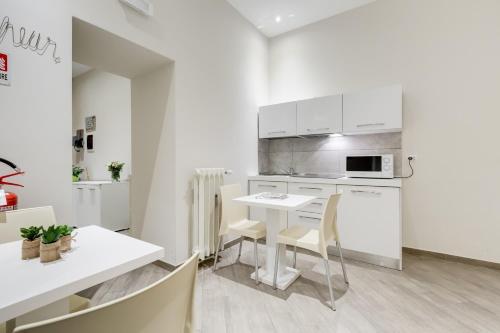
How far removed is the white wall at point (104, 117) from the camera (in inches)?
158

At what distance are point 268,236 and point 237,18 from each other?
2.94 meters

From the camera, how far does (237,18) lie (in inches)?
127

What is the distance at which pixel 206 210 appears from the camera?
2.55m

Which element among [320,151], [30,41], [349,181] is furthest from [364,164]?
[30,41]

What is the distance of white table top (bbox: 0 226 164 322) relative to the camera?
0.65 meters

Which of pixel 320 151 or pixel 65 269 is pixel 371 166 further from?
pixel 65 269

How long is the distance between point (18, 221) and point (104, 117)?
367cm

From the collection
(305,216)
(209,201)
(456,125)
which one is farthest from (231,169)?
(456,125)

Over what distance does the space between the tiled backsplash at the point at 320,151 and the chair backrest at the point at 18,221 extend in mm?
2826

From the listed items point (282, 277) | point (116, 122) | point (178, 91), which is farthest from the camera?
point (116, 122)

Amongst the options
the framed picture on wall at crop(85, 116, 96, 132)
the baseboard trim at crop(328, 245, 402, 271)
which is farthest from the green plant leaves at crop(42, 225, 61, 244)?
the framed picture on wall at crop(85, 116, 96, 132)

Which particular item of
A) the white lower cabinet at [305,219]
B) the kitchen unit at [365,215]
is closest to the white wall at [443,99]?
the kitchen unit at [365,215]

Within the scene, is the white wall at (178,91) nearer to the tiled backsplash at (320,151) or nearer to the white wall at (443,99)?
the tiled backsplash at (320,151)

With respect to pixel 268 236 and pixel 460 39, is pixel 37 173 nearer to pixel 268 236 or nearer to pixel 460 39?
pixel 268 236
